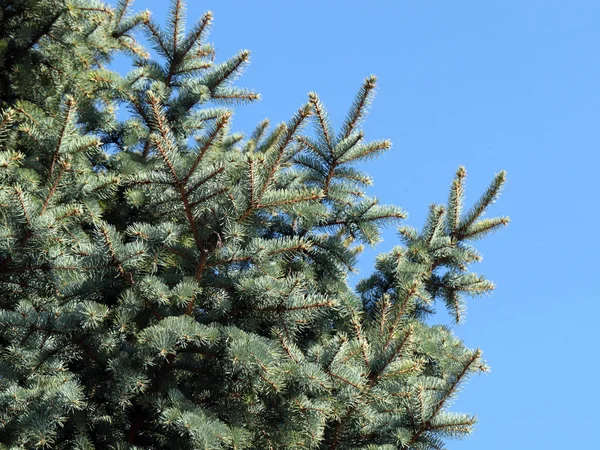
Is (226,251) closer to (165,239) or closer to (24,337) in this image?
(165,239)

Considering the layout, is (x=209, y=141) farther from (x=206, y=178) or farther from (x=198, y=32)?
(x=198, y=32)

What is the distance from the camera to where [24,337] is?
153 inches

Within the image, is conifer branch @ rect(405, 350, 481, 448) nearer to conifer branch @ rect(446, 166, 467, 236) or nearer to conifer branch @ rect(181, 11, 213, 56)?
conifer branch @ rect(446, 166, 467, 236)

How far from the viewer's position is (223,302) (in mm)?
3945

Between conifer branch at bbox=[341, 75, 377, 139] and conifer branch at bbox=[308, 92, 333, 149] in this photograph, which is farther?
conifer branch at bbox=[341, 75, 377, 139]

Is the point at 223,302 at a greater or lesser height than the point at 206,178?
lesser

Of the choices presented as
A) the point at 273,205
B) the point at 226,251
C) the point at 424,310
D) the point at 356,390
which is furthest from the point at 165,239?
the point at 424,310

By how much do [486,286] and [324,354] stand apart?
154cm

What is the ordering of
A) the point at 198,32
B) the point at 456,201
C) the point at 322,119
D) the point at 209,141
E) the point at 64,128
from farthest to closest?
the point at 198,32
the point at 456,201
the point at 322,119
the point at 64,128
the point at 209,141

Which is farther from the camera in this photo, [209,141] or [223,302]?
[223,302]

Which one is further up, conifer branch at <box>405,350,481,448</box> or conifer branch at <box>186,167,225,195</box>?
conifer branch at <box>186,167,225,195</box>

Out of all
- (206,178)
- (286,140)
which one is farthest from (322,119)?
(206,178)

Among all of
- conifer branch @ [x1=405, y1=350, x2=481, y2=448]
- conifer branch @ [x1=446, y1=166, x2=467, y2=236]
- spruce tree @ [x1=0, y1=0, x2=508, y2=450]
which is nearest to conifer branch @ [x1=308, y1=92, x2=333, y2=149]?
spruce tree @ [x1=0, y1=0, x2=508, y2=450]

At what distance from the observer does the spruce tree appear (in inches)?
145
